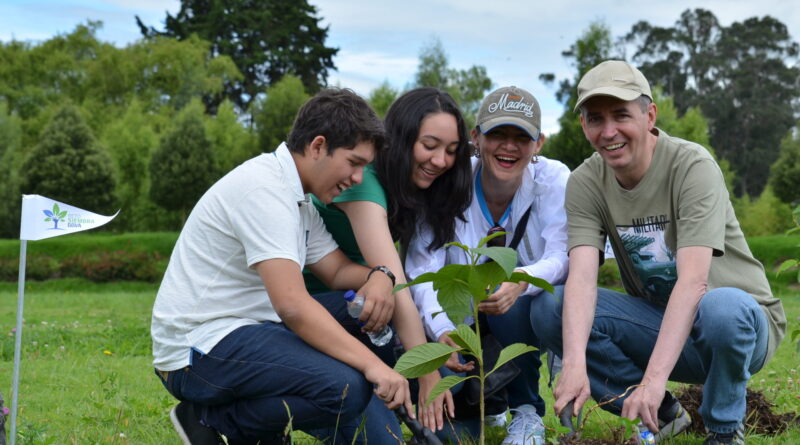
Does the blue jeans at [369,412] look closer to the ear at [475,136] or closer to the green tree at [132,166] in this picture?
the ear at [475,136]

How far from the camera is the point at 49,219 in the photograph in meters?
2.87

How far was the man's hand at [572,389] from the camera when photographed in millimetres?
2539

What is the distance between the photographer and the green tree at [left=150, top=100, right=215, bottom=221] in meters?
21.4

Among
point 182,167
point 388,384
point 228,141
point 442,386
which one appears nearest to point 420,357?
point 442,386

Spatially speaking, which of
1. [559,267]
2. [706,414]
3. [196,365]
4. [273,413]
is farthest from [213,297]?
[706,414]

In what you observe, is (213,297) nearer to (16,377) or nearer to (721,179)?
(16,377)

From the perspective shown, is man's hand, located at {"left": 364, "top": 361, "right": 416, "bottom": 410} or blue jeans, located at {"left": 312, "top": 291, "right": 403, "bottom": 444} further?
blue jeans, located at {"left": 312, "top": 291, "right": 403, "bottom": 444}

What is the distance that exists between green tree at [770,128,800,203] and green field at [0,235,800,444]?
11.0 metres

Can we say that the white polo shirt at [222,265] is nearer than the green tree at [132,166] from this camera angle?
Yes

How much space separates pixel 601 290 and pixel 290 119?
20.1 meters

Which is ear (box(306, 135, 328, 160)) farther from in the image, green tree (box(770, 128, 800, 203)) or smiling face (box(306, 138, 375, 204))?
green tree (box(770, 128, 800, 203))

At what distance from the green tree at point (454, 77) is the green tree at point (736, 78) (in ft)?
35.9

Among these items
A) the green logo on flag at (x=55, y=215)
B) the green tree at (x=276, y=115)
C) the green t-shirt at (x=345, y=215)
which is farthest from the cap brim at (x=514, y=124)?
the green tree at (x=276, y=115)

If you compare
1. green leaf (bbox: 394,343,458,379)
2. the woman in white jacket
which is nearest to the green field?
the woman in white jacket
